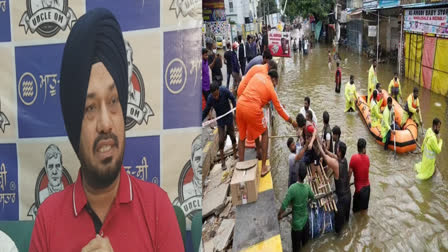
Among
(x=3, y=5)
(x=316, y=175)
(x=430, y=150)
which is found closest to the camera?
(x=3, y=5)

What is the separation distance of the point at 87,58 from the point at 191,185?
107 cm

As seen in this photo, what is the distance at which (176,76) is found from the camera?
8.27 ft

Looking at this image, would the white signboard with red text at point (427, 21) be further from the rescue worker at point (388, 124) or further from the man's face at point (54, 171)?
the man's face at point (54, 171)

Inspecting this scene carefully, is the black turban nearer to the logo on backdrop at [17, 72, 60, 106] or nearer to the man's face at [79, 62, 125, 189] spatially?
the man's face at [79, 62, 125, 189]

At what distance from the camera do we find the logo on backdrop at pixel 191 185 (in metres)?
2.56

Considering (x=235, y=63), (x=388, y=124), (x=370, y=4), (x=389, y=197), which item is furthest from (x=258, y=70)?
(x=370, y=4)

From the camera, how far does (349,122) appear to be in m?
12.9

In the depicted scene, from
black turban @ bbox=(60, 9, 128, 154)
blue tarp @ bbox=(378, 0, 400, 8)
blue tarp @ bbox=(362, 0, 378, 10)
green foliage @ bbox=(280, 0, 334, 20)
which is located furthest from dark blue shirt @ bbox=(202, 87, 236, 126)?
green foliage @ bbox=(280, 0, 334, 20)

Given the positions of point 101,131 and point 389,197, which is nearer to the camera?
point 101,131

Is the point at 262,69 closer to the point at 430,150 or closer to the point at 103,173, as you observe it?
the point at 430,150

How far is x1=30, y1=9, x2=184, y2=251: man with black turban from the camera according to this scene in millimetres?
2396

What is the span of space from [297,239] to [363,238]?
1.42 m

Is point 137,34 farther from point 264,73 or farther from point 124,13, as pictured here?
point 264,73

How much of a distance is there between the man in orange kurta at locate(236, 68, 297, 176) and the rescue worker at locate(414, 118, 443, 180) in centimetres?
326
